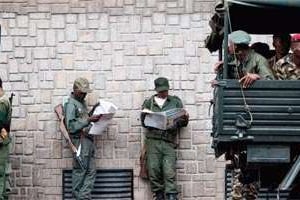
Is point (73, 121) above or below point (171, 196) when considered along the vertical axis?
above

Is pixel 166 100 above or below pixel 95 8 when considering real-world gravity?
below

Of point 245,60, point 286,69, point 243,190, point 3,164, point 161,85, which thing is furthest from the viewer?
point 161,85

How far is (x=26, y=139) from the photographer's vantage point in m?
16.5

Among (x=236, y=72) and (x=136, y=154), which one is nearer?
(x=236, y=72)

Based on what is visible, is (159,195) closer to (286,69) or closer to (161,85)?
(161,85)

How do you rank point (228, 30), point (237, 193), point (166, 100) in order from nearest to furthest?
point (228, 30), point (237, 193), point (166, 100)

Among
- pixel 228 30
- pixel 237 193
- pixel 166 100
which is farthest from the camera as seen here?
pixel 166 100

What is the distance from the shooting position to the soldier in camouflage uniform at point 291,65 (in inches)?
423

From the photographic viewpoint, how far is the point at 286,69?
35.9ft

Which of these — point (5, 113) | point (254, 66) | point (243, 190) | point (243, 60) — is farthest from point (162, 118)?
Answer: point (254, 66)

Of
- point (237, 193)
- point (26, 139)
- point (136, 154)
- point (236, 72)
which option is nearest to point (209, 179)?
point (136, 154)

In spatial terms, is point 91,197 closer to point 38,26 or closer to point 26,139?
point 26,139

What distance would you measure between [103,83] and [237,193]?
5.10 meters

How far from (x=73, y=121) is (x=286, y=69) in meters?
5.45
